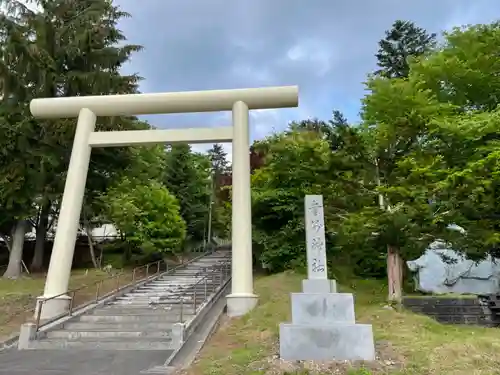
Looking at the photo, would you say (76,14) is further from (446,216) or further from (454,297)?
(454,297)

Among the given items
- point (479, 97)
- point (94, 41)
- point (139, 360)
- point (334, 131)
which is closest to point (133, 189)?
point (94, 41)

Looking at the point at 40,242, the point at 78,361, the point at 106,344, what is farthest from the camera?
the point at 40,242

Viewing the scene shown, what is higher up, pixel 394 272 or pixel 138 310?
pixel 394 272

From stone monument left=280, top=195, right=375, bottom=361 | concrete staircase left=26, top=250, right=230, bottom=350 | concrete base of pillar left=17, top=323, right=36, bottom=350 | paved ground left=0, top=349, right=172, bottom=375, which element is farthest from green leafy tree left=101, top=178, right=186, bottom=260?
→ stone monument left=280, top=195, right=375, bottom=361

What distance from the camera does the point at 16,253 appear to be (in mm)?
16750

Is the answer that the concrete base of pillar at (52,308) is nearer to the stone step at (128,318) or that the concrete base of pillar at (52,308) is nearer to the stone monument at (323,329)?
the stone step at (128,318)

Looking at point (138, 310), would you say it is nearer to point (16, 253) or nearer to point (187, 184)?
point (16, 253)

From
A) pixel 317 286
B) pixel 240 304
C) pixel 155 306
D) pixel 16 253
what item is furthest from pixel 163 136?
pixel 16 253

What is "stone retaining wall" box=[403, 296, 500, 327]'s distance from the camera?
469 inches

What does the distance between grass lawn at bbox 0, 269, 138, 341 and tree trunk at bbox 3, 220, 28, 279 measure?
48 centimetres

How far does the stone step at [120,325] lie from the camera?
962 centimetres

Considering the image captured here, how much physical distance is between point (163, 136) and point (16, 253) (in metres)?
8.99

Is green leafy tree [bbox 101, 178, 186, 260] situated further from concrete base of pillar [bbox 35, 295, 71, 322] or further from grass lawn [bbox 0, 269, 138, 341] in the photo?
concrete base of pillar [bbox 35, 295, 71, 322]

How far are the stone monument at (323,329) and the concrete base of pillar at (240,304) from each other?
13.3 ft
